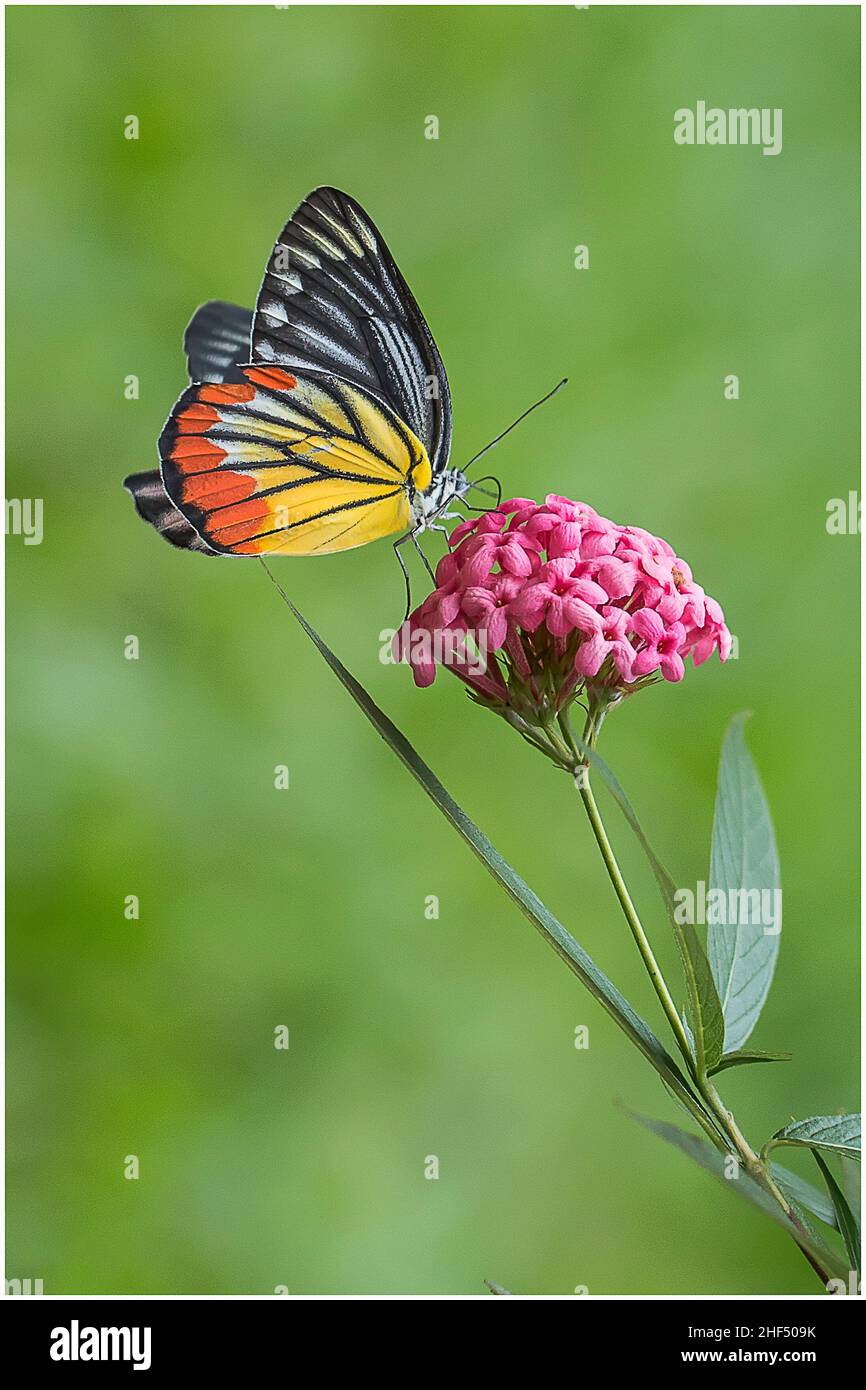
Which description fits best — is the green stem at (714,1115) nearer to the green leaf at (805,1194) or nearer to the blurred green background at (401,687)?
the green leaf at (805,1194)

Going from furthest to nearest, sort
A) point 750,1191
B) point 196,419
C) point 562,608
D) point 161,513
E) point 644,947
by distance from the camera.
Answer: point 161,513, point 196,419, point 562,608, point 644,947, point 750,1191

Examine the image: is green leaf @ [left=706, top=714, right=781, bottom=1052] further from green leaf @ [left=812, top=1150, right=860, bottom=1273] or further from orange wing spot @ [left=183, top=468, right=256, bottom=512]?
orange wing spot @ [left=183, top=468, right=256, bottom=512]

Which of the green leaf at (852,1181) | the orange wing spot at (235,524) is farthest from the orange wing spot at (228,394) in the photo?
the green leaf at (852,1181)

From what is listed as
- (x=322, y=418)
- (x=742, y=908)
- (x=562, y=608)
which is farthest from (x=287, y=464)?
(x=742, y=908)

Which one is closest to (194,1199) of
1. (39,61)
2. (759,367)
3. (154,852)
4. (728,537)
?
(154,852)

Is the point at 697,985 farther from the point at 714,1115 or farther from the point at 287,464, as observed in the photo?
the point at 287,464

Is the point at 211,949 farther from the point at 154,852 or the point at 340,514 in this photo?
the point at 340,514
